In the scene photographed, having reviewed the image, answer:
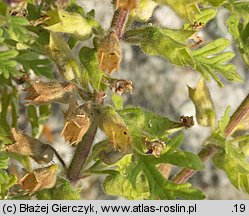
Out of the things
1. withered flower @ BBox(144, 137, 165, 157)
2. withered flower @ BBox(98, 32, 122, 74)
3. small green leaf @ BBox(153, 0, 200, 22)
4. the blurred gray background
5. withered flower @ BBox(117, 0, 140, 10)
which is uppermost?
withered flower @ BBox(117, 0, 140, 10)

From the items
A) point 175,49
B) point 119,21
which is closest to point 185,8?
point 175,49

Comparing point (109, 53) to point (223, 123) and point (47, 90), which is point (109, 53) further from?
point (223, 123)

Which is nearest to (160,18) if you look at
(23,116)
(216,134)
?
(23,116)

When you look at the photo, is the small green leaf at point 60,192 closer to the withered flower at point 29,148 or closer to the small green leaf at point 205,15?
the withered flower at point 29,148

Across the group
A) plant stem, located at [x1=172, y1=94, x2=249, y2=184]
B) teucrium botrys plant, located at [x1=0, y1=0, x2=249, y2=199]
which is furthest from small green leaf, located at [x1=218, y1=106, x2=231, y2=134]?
plant stem, located at [x1=172, y1=94, x2=249, y2=184]

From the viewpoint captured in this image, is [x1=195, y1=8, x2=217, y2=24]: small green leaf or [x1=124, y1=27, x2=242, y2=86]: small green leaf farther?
[x1=195, y1=8, x2=217, y2=24]: small green leaf

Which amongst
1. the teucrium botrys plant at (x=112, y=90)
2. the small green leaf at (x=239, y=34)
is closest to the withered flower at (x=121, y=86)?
the teucrium botrys plant at (x=112, y=90)

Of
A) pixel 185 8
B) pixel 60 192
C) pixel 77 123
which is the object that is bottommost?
pixel 60 192

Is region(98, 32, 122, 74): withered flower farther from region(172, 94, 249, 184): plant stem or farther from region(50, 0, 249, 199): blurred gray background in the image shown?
region(50, 0, 249, 199): blurred gray background
